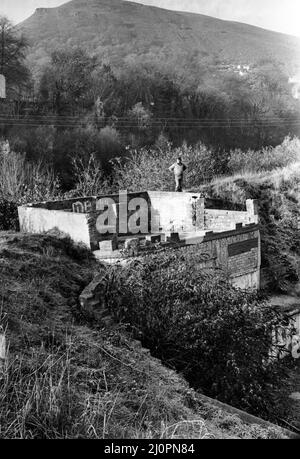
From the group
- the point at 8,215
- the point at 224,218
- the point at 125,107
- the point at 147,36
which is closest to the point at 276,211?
the point at 224,218

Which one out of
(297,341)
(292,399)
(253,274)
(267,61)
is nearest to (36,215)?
(253,274)

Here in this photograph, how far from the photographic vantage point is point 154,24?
51.3 metres

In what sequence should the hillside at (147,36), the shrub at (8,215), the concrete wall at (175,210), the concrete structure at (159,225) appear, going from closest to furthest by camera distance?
the concrete structure at (159,225)
the shrub at (8,215)
the concrete wall at (175,210)
the hillside at (147,36)

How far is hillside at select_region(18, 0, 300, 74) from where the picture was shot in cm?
4084

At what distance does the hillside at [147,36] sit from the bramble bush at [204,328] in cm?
3218

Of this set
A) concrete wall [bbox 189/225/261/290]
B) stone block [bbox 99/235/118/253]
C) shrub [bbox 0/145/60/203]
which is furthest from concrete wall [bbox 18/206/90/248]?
concrete wall [bbox 189/225/261/290]

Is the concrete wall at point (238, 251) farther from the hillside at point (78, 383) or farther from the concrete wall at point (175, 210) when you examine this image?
the hillside at point (78, 383)

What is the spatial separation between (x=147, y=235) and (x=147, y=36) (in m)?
34.4

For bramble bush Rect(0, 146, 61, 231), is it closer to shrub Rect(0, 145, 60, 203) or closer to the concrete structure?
shrub Rect(0, 145, 60, 203)

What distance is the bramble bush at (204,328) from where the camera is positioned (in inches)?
280

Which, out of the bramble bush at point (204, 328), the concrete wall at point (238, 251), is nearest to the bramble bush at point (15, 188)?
the concrete wall at point (238, 251)

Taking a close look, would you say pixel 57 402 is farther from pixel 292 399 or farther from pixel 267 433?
pixel 292 399

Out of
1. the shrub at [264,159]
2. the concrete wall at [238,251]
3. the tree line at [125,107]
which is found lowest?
the concrete wall at [238,251]

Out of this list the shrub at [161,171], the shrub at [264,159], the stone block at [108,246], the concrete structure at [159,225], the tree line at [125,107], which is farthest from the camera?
the shrub at [264,159]
